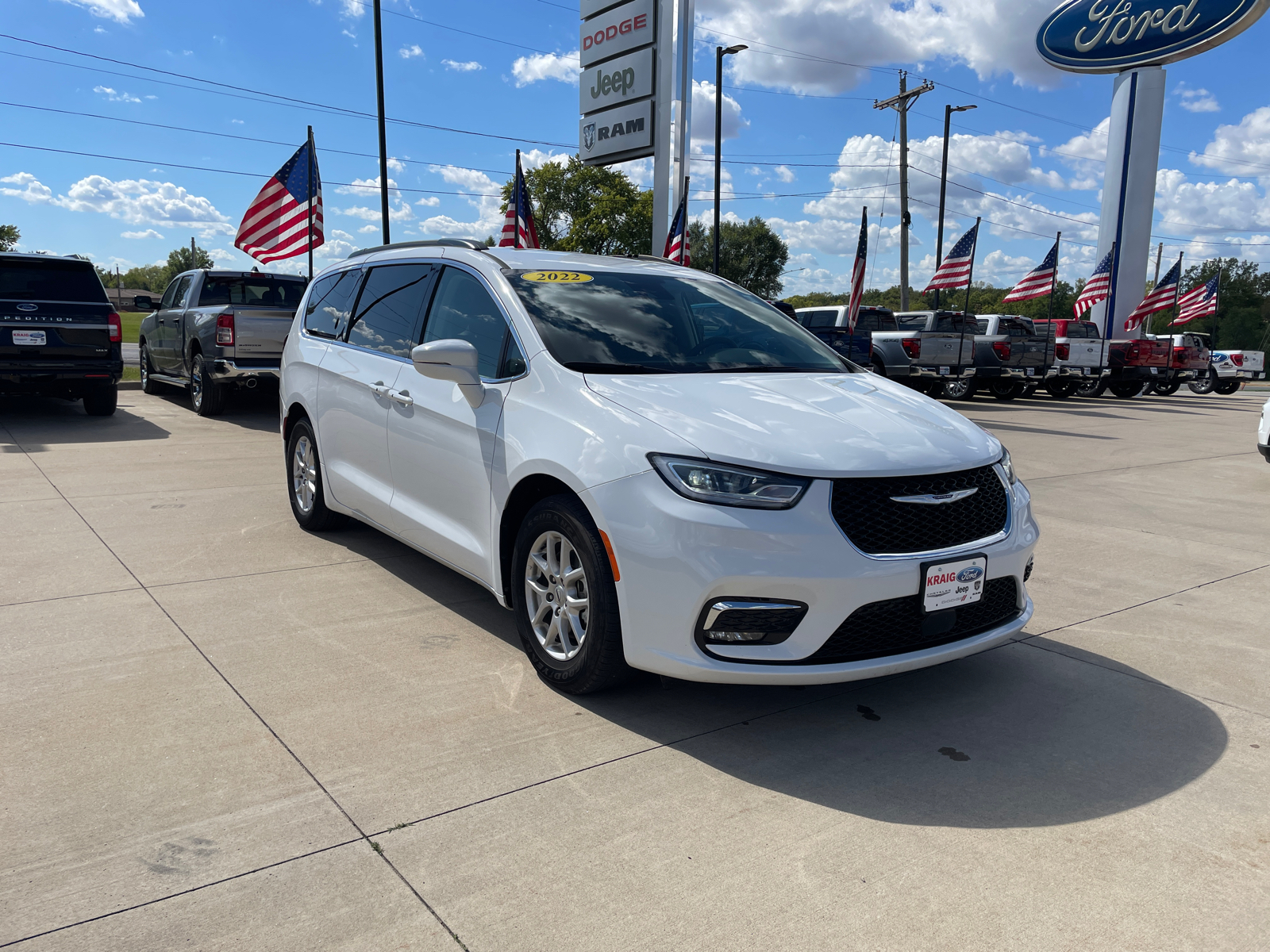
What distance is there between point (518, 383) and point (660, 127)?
12687 millimetres

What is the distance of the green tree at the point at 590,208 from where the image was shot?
5997 cm

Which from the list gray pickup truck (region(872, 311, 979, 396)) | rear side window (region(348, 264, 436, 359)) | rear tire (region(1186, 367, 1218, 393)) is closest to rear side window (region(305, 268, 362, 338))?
rear side window (region(348, 264, 436, 359))

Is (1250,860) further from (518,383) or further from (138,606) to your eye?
(138,606)

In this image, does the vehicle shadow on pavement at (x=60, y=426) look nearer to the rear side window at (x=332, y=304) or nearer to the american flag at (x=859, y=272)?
the rear side window at (x=332, y=304)

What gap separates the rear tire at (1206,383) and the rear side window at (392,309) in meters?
32.4

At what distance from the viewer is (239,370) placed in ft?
38.4

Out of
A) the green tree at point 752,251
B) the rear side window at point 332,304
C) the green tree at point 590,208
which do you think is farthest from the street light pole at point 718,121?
the green tree at point 752,251

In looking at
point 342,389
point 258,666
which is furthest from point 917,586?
point 342,389

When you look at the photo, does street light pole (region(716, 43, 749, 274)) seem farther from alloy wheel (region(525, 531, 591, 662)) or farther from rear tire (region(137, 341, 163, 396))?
alloy wheel (region(525, 531, 591, 662))

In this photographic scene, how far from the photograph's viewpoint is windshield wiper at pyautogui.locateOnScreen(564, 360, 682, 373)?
3.81m

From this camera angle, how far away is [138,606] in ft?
15.2

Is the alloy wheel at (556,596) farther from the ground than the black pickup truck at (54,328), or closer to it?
closer to it

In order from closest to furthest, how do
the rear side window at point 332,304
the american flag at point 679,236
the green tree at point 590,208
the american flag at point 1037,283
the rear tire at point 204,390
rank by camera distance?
the rear side window at point 332,304 → the rear tire at point 204,390 → the american flag at point 679,236 → the american flag at point 1037,283 → the green tree at point 590,208

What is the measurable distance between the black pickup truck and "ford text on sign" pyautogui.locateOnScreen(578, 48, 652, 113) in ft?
29.3
